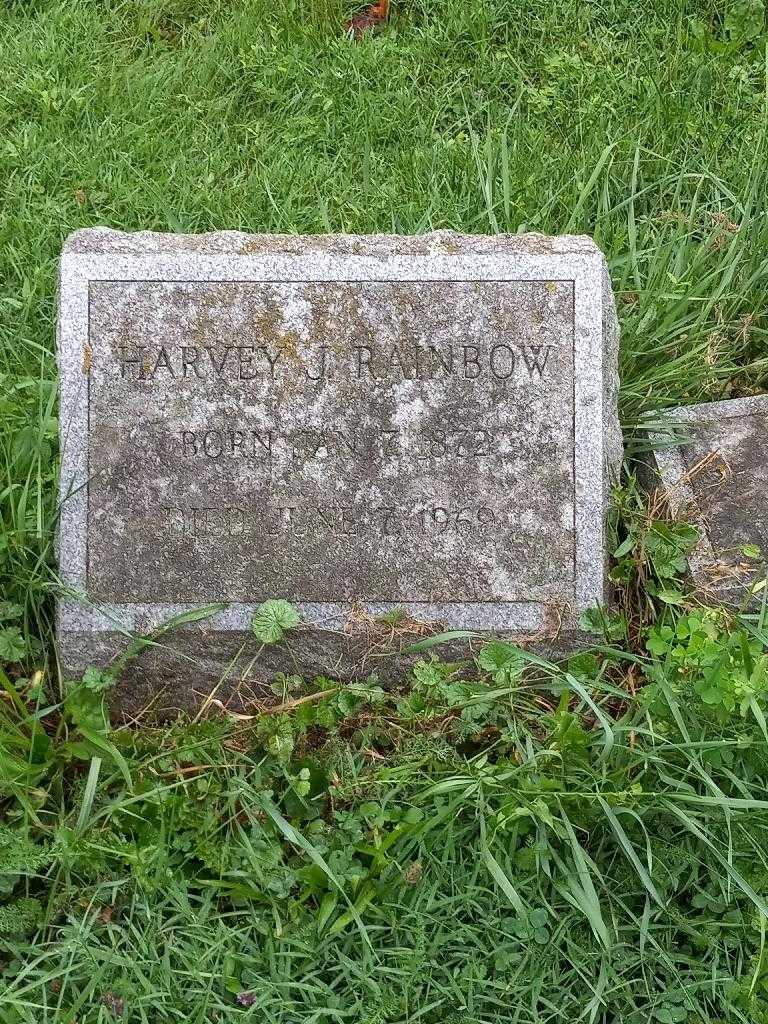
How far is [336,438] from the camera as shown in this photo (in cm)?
244

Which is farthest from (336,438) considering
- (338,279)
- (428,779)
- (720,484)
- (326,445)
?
(720,484)

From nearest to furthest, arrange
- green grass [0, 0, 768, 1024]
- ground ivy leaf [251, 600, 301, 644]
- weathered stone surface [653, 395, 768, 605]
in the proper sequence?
green grass [0, 0, 768, 1024] < ground ivy leaf [251, 600, 301, 644] < weathered stone surface [653, 395, 768, 605]

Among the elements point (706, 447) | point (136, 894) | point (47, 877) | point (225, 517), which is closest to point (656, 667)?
point (706, 447)

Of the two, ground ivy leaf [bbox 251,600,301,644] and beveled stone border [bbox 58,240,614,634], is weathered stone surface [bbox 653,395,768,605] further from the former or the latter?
ground ivy leaf [bbox 251,600,301,644]

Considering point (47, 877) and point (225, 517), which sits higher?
point (225, 517)

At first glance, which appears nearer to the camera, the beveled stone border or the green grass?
the green grass

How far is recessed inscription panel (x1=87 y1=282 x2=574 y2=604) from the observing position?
2.43m

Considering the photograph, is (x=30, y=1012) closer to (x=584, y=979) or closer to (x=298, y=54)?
(x=584, y=979)

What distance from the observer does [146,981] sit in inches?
78.2

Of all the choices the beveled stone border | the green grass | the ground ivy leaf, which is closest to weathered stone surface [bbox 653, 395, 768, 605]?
the green grass

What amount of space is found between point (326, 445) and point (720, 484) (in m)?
1.11

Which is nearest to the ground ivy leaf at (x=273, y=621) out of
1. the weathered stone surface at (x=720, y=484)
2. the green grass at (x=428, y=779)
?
the green grass at (x=428, y=779)

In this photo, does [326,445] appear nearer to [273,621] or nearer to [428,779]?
[273,621]

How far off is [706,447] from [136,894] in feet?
6.18
